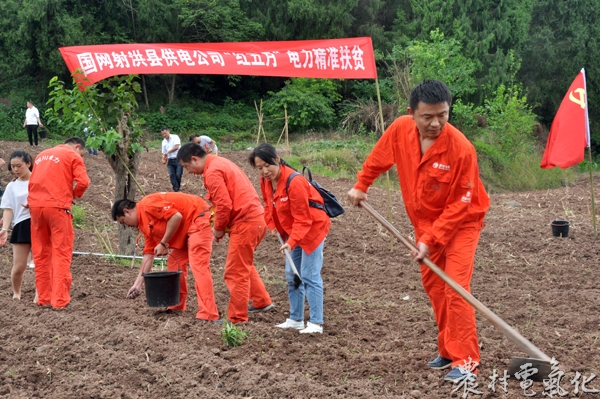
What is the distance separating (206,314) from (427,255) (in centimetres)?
249

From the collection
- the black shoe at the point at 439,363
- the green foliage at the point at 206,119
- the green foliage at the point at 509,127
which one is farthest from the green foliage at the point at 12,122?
the black shoe at the point at 439,363

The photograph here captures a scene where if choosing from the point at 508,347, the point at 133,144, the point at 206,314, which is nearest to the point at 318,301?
the point at 206,314

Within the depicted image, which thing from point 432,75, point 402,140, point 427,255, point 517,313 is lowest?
point 517,313

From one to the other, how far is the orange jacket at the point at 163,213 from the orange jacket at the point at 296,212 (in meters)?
0.76

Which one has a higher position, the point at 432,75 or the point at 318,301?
the point at 432,75

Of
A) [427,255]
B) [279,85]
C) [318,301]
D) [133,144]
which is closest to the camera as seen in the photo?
[427,255]

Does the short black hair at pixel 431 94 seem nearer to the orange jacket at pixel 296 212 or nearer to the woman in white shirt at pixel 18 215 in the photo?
the orange jacket at pixel 296 212

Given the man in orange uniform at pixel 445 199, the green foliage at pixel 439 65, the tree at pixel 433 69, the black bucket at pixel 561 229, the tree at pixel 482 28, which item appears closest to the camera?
the man in orange uniform at pixel 445 199

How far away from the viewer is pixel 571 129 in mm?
11477

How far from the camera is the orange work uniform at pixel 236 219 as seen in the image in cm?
620

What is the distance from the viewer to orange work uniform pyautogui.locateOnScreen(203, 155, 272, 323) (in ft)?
20.3

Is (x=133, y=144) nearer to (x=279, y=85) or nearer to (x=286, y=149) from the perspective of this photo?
(x=286, y=149)

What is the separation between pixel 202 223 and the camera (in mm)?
6559

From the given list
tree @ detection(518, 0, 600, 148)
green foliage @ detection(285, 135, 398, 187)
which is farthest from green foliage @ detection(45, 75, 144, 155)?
tree @ detection(518, 0, 600, 148)
